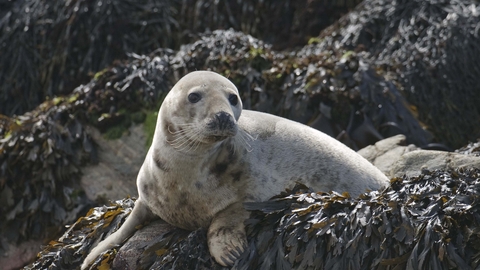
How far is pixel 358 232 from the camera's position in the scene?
3838 millimetres

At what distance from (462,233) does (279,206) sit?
944mm

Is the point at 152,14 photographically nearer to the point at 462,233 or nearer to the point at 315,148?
the point at 315,148

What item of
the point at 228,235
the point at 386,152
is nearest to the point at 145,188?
the point at 228,235

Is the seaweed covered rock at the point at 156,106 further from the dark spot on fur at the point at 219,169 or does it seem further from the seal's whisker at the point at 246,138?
the dark spot on fur at the point at 219,169

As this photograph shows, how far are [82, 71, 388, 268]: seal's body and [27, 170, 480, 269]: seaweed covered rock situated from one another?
0.10 metres

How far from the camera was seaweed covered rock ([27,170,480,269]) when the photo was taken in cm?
362

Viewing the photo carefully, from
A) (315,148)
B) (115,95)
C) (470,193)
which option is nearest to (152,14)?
(115,95)

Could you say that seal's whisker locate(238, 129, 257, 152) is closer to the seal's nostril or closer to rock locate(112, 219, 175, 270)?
the seal's nostril

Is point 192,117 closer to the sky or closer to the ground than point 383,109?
closer to the sky

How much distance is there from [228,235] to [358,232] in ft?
2.10

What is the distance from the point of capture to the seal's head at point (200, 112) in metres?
3.72

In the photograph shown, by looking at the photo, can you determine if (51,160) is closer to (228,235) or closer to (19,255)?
(19,255)

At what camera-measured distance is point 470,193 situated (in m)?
3.79

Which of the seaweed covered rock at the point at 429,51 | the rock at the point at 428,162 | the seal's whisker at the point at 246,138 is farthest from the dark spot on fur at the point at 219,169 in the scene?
the seaweed covered rock at the point at 429,51
